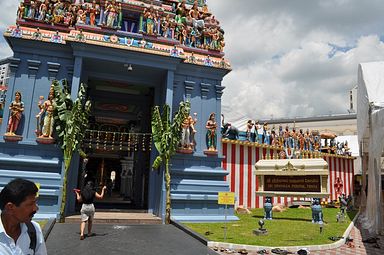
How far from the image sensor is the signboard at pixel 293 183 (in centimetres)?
1220

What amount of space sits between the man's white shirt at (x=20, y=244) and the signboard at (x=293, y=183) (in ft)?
38.1

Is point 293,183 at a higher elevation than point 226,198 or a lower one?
higher

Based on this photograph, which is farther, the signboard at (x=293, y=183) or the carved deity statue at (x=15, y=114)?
the signboard at (x=293, y=183)

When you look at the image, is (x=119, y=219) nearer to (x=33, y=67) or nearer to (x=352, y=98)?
(x=33, y=67)

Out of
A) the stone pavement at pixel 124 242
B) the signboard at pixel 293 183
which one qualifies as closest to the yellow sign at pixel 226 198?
the stone pavement at pixel 124 242

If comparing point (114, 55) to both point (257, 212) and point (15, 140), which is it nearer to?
point (15, 140)

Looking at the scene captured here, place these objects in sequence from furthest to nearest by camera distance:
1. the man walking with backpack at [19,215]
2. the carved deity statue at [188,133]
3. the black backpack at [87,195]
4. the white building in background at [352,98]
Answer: the white building in background at [352,98] < the carved deity statue at [188,133] < the black backpack at [87,195] < the man walking with backpack at [19,215]

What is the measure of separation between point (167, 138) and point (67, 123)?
3464mm

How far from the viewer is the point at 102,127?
20328 millimetres

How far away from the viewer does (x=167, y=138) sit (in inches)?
440

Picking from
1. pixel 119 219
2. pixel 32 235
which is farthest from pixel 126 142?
pixel 32 235

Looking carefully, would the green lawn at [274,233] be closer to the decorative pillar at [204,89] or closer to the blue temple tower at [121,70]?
the blue temple tower at [121,70]

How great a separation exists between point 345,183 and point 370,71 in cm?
1430

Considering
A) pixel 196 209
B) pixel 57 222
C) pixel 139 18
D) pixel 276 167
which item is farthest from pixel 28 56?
pixel 276 167
